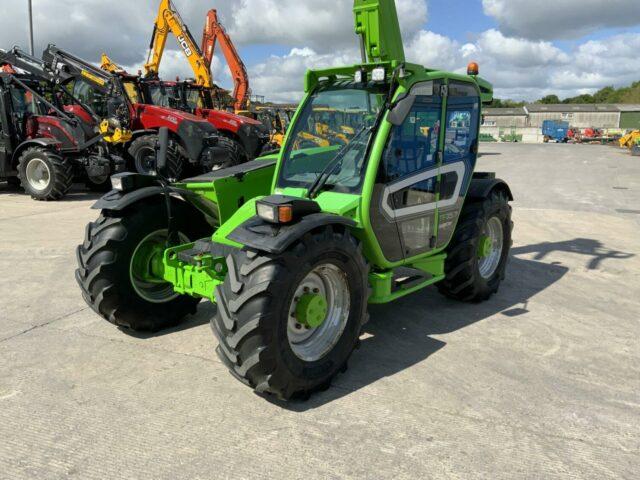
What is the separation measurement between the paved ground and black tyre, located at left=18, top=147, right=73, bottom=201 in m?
6.25

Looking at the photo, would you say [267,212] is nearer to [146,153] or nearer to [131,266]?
[131,266]

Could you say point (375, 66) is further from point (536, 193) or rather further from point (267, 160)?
point (536, 193)

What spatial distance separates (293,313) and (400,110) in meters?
1.65

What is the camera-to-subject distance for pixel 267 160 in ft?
16.8

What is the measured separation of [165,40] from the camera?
61.2ft

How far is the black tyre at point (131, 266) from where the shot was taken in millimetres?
4020

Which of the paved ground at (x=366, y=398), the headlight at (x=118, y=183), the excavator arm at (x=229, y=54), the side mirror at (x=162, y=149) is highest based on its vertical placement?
the excavator arm at (x=229, y=54)

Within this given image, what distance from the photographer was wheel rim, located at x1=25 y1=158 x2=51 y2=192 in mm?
11742

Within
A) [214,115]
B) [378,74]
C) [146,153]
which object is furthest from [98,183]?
[378,74]

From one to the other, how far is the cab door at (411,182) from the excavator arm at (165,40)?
609 inches

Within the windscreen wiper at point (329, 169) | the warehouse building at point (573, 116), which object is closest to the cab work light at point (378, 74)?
the windscreen wiper at point (329, 169)

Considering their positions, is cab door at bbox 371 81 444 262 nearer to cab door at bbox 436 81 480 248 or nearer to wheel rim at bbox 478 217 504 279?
cab door at bbox 436 81 480 248

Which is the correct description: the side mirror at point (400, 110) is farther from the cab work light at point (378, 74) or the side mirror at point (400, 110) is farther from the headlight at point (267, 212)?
the headlight at point (267, 212)

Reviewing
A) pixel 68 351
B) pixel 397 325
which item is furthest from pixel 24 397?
pixel 397 325
